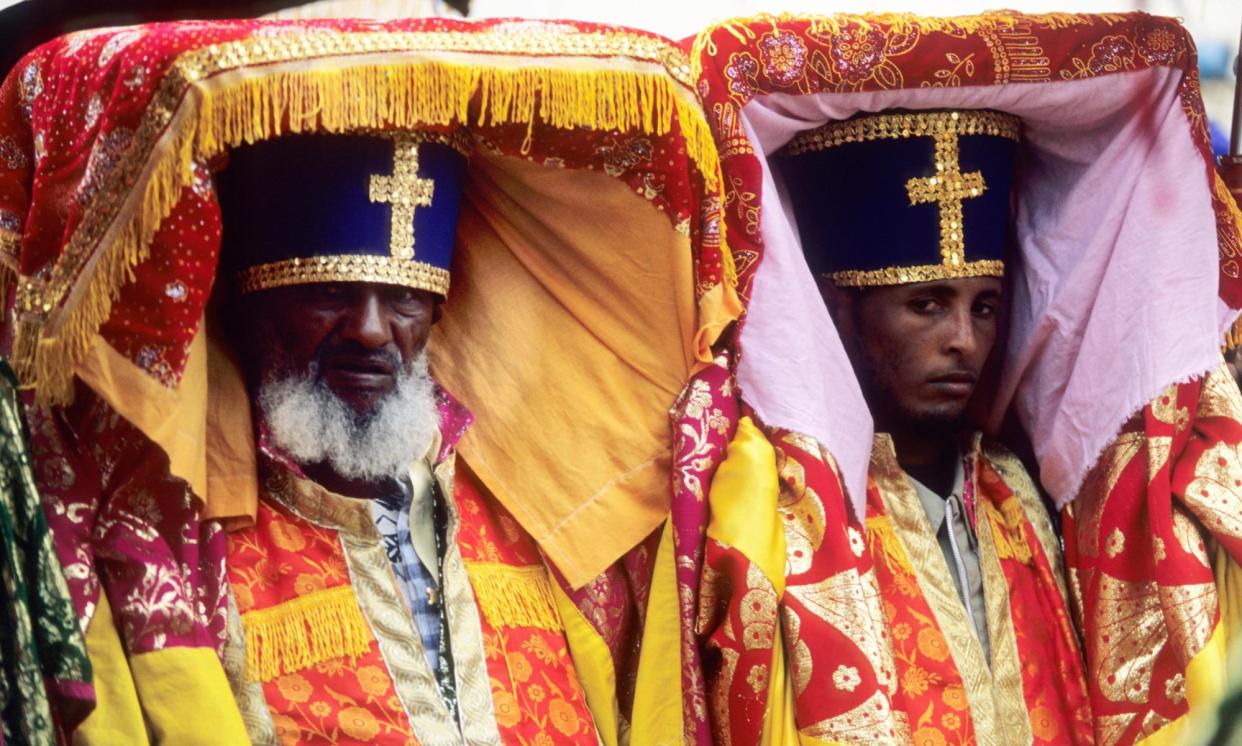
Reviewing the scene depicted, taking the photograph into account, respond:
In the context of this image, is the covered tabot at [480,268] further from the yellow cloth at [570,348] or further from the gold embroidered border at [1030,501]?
the gold embroidered border at [1030,501]

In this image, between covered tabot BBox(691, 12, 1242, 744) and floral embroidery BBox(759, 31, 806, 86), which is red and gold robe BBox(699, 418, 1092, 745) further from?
floral embroidery BBox(759, 31, 806, 86)

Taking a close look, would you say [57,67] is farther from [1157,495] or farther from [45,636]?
[1157,495]

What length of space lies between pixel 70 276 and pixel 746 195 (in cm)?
133

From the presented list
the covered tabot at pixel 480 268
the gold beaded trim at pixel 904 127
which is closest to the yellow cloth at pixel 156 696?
the covered tabot at pixel 480 268

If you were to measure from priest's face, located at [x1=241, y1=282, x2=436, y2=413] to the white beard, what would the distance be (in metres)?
0.02

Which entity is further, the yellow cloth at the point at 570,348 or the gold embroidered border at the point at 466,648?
the yellow cloth at the point at 570,348

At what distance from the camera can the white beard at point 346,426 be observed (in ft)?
9.44

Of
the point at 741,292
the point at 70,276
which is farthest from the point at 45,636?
the point at 741,292

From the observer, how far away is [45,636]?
2318 mm

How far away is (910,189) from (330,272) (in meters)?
1.29

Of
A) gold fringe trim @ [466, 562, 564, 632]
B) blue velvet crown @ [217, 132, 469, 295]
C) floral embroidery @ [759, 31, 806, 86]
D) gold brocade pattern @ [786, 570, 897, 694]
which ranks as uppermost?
floral embroidery @ [759, 31, 806, 86]

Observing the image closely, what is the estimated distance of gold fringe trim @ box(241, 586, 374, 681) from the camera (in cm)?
267

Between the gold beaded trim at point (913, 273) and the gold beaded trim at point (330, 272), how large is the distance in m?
1.02

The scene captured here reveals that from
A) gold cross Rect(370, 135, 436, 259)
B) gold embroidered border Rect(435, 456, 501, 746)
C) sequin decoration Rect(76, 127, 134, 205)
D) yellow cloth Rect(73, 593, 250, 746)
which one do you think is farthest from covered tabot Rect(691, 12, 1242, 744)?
sequin decoration Rect(76, 127, 134, 205)
